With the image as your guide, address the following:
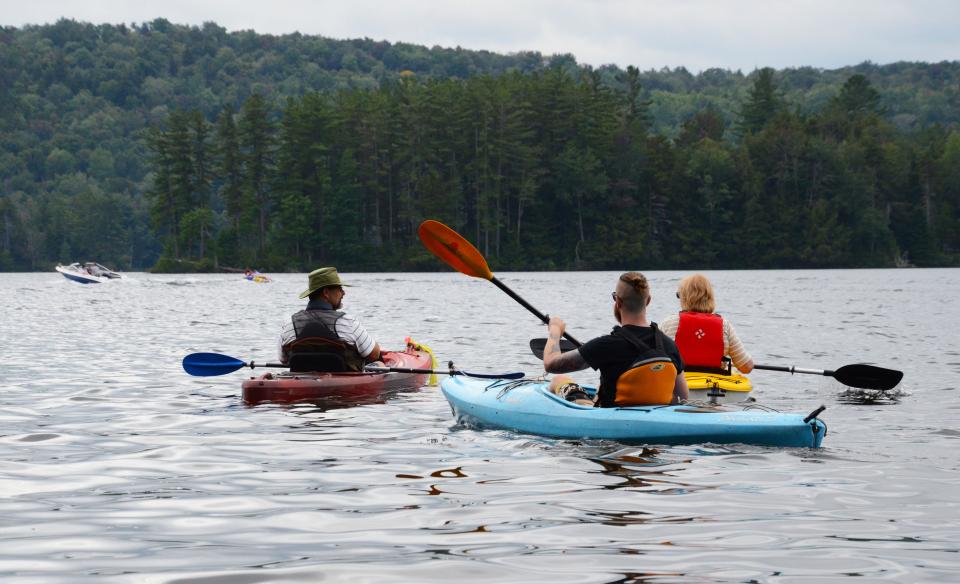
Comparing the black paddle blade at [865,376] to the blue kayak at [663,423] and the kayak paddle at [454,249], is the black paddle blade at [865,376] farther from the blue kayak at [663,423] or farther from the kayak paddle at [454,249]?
the kayak paddle at [454,249]

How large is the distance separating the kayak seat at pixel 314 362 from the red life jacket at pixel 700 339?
11.6 ft

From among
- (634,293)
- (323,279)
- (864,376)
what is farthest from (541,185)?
(634,293)

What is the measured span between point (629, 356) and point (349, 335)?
4247 millimetres

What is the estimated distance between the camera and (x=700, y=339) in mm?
10234

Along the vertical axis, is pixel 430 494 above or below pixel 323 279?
below

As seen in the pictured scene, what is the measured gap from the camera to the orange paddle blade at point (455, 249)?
37.0ft

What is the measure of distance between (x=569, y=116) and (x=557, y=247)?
11.7 m

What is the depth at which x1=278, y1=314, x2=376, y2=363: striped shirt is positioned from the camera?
11.5m

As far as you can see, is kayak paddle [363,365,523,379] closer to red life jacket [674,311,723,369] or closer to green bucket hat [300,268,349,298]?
green bucket hat [300,268,349,298]

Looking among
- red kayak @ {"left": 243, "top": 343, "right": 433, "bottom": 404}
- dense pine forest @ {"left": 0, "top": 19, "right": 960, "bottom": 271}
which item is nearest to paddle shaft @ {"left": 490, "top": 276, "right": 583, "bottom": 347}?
red kayak @ {"left": 243, "top": 343, "right": 433, "bottom": 404}

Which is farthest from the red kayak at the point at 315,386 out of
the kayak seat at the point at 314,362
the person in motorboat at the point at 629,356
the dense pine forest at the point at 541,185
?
the dense pine forest at the point at 541,185

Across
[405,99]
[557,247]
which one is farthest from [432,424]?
[405,99]

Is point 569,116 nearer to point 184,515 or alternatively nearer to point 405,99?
point 405,99

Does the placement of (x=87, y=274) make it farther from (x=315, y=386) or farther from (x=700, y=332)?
(x=700, y=332)
